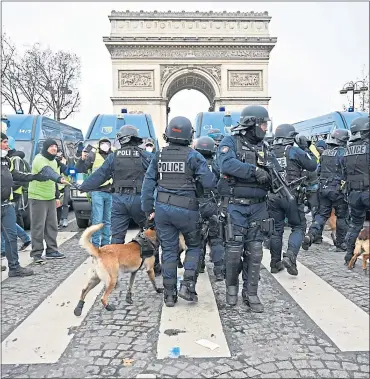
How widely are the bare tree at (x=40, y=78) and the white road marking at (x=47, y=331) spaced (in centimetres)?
2175

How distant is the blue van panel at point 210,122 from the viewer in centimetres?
1083

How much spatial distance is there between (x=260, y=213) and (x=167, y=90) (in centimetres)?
3601

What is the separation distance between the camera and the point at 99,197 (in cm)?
701

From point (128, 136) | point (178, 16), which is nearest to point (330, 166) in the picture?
point (128, 136)

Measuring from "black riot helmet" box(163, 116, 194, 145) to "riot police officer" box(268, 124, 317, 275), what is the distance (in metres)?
1.64

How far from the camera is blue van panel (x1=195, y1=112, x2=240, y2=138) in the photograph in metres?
10.8

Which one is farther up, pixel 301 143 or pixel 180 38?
pixel 180 38

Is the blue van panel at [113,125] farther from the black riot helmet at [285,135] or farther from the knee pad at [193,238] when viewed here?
the knee pad at [193,238]

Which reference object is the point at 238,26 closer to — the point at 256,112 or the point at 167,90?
the point at 167,90

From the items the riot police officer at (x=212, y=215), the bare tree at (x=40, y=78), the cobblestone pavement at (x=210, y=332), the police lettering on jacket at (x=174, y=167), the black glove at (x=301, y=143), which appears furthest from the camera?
the bare tree at (x=40, y=78)

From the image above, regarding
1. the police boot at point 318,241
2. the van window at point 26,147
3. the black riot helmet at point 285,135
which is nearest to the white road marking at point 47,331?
the black riot helmet at point 285,135

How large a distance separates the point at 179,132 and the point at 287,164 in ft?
6.53

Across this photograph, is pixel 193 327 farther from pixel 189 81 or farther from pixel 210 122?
pixel 189 81

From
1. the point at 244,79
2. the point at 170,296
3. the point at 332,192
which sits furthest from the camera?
the point at 244,79
